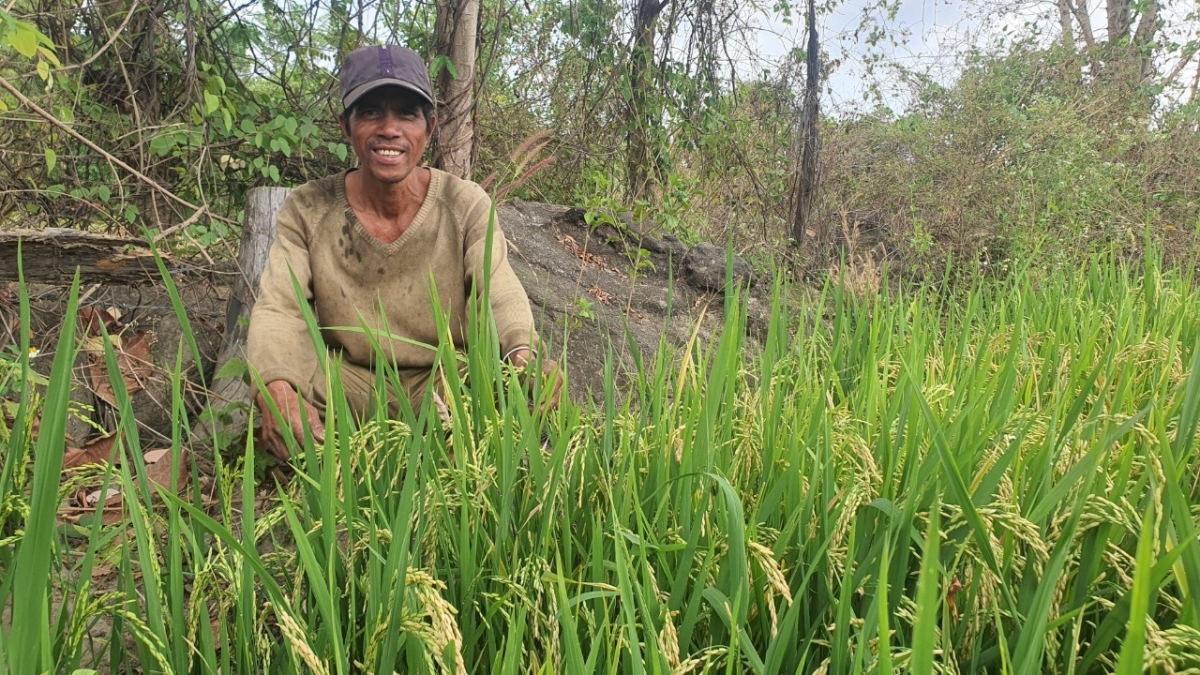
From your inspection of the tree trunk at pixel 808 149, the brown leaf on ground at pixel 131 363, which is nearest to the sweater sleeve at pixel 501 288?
the brown leaf on ground at pixel 131 363

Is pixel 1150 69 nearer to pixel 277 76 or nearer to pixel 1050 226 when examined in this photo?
pixel 1050 226

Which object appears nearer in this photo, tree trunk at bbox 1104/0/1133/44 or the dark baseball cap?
the dark baseball cap

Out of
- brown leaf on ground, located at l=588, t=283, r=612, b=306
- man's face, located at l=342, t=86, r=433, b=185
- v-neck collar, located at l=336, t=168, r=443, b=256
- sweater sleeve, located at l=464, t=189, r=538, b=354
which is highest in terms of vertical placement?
man's face, located at l=342, t=86, r=433, b=185

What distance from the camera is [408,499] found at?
3.02ft

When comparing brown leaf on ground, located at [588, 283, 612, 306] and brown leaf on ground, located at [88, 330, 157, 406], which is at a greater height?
brown leaf on ground, located at [588, 283, 612, 306]

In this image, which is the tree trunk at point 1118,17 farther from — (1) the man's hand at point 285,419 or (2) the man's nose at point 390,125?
(1) the man's hand at point 285,419

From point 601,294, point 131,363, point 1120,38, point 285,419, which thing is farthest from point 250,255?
point 1120,38

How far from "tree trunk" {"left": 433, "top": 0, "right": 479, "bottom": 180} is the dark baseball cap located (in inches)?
71.6

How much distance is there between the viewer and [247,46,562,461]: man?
2359 millimetres

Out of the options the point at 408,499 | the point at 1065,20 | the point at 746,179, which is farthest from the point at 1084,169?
the point at 408,499

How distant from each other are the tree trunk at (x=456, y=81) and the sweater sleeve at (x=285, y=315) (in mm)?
1825

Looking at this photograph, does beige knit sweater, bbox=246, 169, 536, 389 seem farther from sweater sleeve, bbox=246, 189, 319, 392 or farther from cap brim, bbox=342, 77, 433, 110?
cap brim, bbox=342, 77, 433, 110

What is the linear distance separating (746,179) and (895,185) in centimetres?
231


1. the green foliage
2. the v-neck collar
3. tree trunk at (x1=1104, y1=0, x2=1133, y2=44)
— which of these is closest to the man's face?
the v-neck collar
